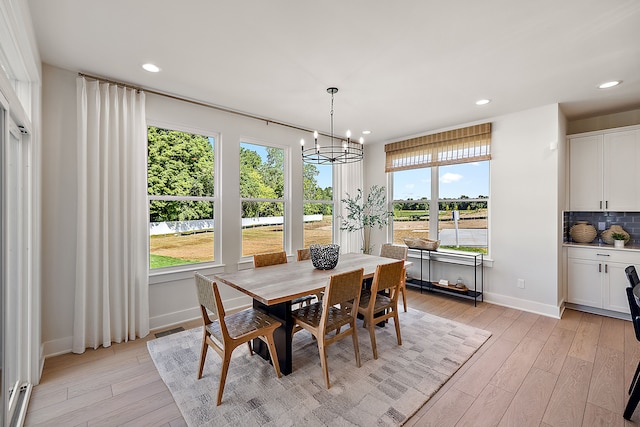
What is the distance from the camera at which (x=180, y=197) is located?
345 centimetres

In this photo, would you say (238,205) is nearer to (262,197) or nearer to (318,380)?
(262,197)

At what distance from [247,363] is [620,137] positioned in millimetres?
5153

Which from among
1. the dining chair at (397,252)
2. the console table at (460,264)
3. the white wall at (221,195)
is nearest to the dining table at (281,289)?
the dining chair at (397,252)

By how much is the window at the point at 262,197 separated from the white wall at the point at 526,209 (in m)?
3.18

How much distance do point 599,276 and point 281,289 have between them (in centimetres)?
413

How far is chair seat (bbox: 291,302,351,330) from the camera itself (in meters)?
2.34

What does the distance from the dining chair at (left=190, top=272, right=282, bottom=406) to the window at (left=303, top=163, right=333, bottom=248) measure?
2.50m

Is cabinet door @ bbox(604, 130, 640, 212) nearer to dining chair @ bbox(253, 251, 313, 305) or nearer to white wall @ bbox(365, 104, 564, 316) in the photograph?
white wall @ bbox(365, 104, 564, 316)

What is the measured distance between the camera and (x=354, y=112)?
12.7ft

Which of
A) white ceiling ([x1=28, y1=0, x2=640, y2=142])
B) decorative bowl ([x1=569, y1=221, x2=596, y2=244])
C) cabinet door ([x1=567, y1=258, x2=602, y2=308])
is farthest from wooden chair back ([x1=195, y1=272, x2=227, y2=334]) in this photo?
decorative bowl ([x1=569, y1=221, x2=596, y2=244])

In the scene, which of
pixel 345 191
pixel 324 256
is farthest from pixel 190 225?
pixel 345 191

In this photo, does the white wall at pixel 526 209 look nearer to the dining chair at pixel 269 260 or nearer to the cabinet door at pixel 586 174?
the cabinet door at pixel 586 174

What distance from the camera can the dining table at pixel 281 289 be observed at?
215 centimetres

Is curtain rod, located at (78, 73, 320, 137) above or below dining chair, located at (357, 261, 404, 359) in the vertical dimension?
above
